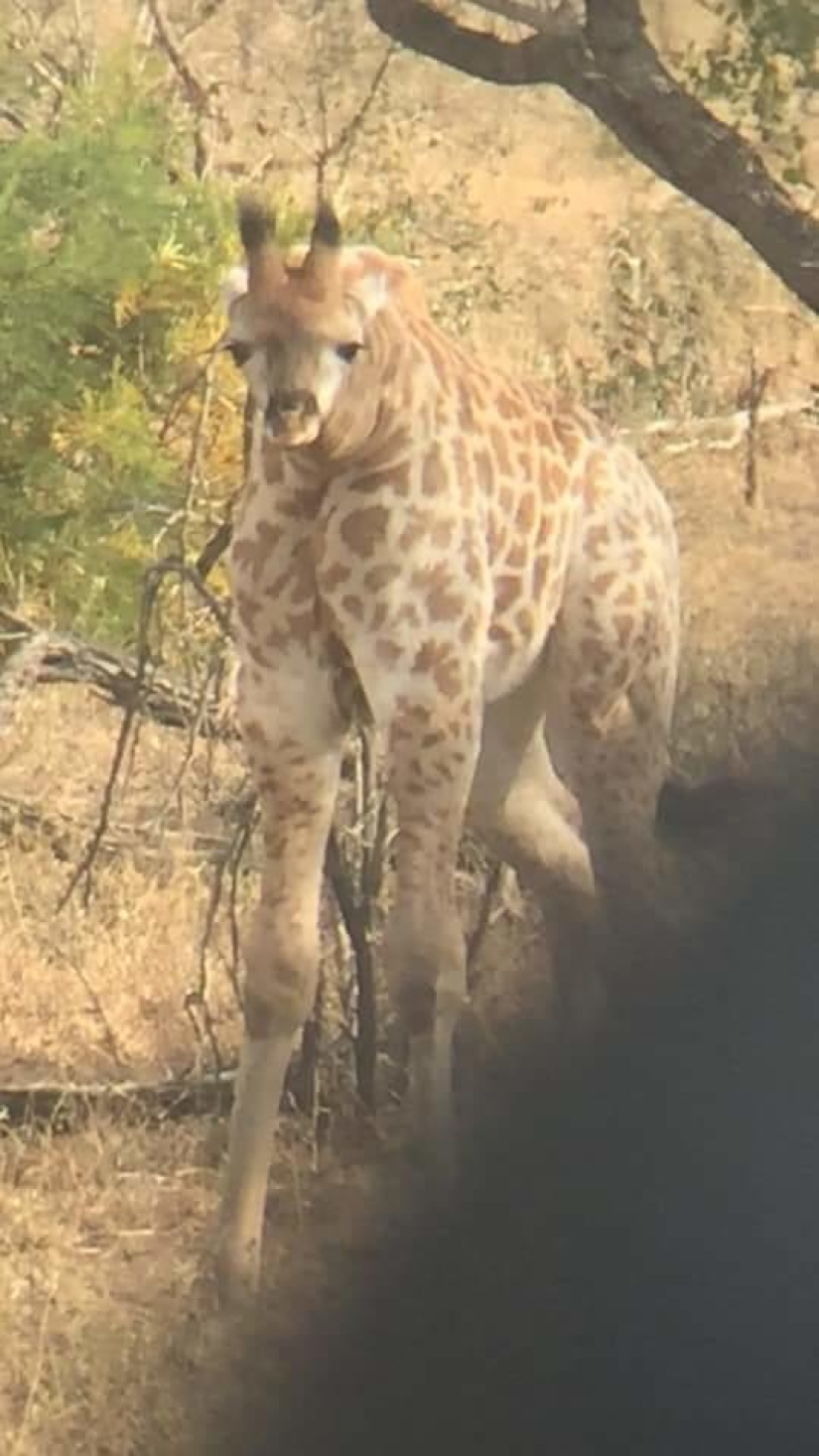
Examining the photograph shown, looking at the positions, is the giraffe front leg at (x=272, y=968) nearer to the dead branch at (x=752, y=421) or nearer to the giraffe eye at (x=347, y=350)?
the giraffe eye at (x=347, y=350)

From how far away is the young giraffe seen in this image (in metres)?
4.19

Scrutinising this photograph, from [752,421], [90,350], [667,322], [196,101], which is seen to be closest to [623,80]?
[90,350]

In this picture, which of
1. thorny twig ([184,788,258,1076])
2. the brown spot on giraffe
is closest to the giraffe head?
the brown spot on giraffe

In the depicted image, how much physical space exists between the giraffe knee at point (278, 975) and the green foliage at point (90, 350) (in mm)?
2829

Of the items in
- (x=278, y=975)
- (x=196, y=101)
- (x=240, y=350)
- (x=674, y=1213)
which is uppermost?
(x=196, y=101)

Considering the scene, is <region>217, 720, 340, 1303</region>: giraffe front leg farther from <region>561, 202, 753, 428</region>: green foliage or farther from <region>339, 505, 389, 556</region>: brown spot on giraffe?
<region>561, 202, 753, 428</region>: green foliage

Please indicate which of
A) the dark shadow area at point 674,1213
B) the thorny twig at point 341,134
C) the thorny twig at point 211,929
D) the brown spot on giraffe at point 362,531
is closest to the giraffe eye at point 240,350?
the brown spot on giraffe at point 362,531

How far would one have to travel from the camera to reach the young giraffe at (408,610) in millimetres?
4188

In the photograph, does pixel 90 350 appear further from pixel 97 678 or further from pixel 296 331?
pixel 296 331

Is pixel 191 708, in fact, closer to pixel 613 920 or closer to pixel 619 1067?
pixel 613 920

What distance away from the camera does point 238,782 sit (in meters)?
6.48

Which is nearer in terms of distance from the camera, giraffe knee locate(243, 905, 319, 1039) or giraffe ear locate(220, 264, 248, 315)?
giraffe ear locate(220, 264, 248, 315)

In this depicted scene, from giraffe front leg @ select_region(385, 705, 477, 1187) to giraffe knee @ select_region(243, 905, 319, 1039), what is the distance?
0.45ft

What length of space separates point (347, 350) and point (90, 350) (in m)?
3.68
